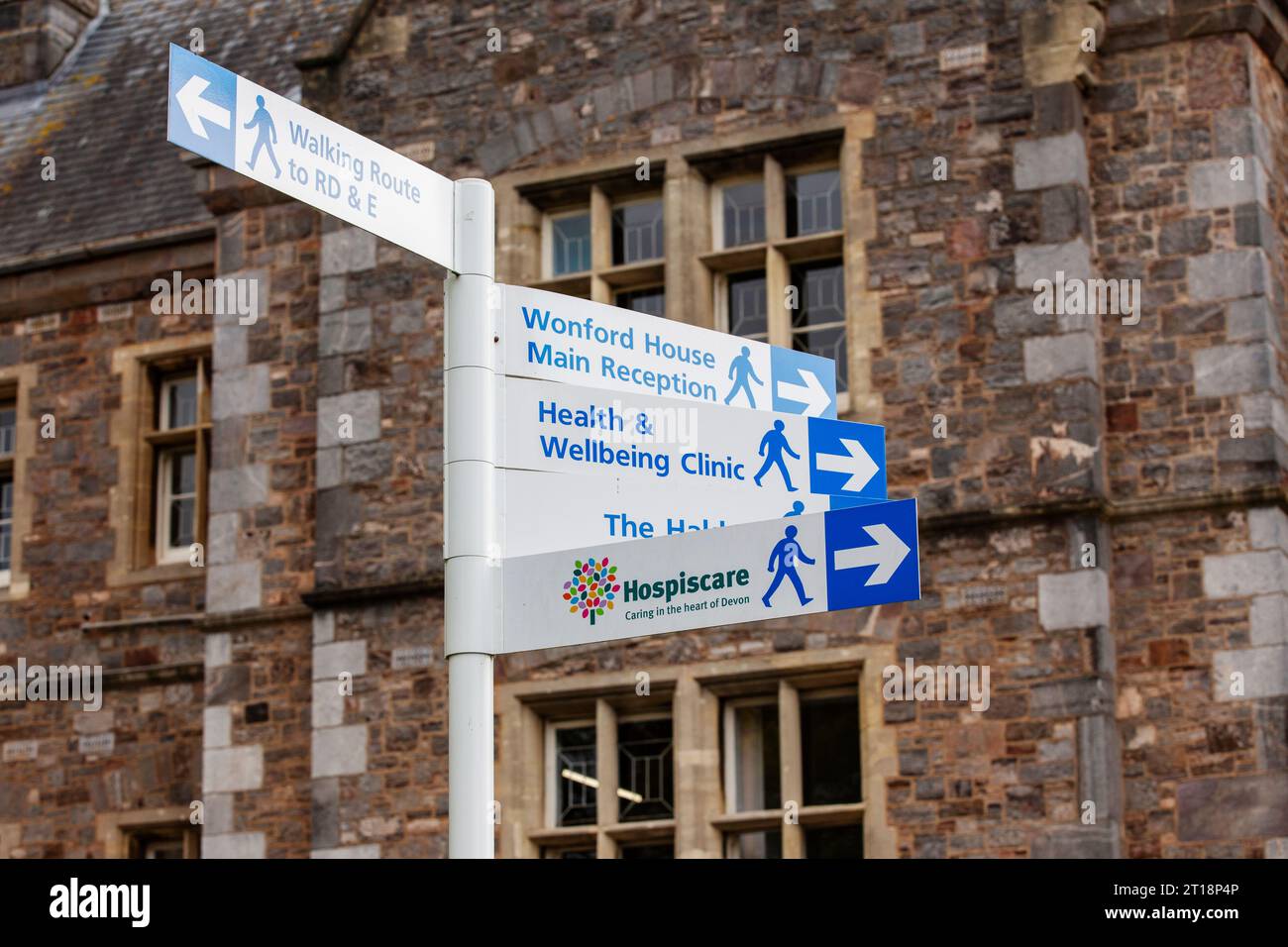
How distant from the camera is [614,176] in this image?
1277cm

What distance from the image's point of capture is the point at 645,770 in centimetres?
1214

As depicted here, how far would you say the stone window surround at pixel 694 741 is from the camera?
1150 cm

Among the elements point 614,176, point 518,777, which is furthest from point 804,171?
point 518,777

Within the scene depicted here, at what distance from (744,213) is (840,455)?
6.55 meters

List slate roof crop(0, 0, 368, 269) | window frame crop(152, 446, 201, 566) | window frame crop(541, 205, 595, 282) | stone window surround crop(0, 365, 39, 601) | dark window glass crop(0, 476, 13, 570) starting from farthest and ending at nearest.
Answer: slate roof crop(0, 0, 368, 269), dark window glass crop(0, 476, 13, 570), stone window surround crop(0, 365, 39, 601), window frame crop(152, 446, 201, 566), window frame crop(541, 205, 595, 282)

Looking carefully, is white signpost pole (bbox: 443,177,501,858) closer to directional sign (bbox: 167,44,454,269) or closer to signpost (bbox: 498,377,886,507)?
directional sign (bbox: 167,44,454,269)

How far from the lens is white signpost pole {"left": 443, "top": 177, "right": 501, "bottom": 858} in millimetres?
5410

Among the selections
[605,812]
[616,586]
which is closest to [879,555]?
[616,586]

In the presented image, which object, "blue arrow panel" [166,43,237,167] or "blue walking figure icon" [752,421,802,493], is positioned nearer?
"blue arrow panel" [166,43,237,167]

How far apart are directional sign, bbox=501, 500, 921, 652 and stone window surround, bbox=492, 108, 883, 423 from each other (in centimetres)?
614

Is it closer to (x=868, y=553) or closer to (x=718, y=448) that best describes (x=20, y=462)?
(x=718, y=448)

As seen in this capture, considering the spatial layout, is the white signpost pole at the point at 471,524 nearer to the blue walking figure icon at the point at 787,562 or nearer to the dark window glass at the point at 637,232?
the blue walking figure icon at the point at 787,562

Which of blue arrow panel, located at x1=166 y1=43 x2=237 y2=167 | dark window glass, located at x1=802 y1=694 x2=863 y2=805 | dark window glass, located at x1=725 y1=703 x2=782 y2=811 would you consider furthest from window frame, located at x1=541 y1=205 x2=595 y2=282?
blue arrow panel, located at x1=166 y1=43 x2=237 y2=167
